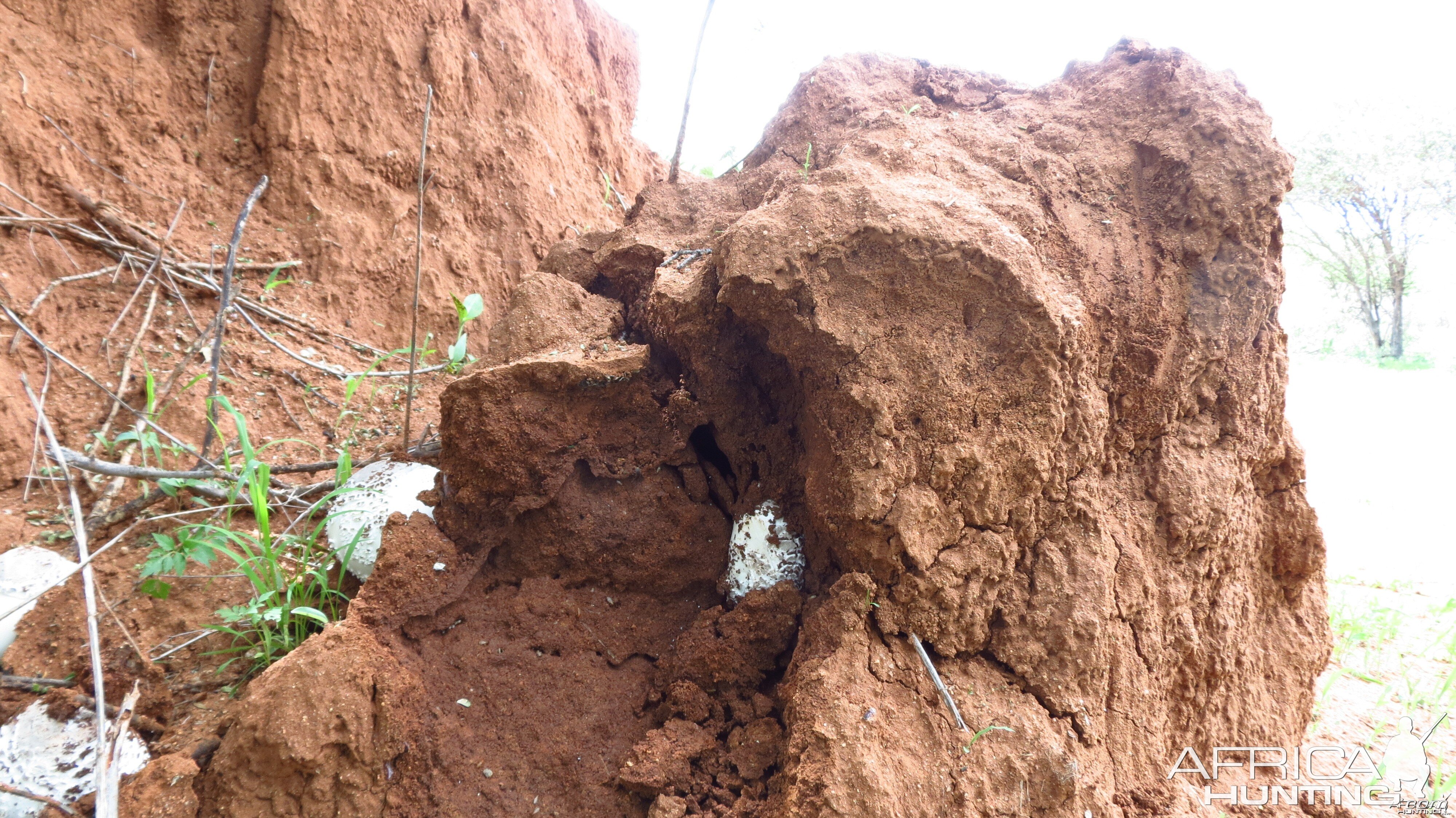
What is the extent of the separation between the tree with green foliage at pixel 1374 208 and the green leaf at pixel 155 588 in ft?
49.6

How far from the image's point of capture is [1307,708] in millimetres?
2182

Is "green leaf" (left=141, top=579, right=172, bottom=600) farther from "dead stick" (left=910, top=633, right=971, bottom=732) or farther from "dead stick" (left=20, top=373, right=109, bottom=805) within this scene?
"dead stick" (left=910, top=633, right=971, bottom=732)

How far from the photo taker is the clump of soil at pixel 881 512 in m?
1.50

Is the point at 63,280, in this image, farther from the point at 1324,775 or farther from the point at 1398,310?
the point at 1398,310

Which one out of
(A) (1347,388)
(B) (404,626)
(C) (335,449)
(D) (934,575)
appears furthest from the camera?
(A) (1347,388)

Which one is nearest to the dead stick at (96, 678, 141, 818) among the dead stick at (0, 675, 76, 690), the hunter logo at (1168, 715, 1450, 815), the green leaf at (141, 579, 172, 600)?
the dead stick at (0, 675, 76, 690)

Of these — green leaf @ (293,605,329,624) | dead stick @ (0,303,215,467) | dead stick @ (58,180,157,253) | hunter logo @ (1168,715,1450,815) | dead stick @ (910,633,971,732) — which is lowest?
hunter logo @ (1168,715,1450,815)

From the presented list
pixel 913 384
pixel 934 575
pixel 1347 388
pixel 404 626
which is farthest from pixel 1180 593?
pixel 1347 388

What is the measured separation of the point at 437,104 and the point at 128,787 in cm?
341

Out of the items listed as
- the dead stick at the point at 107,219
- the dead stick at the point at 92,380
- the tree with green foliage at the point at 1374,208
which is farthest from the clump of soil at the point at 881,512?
the tree with green foliage at the point at 1374,208

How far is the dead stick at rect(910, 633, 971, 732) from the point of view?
148 cm

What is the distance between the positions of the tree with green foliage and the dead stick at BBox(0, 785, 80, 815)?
605 inches

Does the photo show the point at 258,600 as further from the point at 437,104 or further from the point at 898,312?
the point at 437,104

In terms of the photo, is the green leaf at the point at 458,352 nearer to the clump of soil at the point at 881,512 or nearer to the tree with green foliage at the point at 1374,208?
the clump of soil at the point at 881,512
